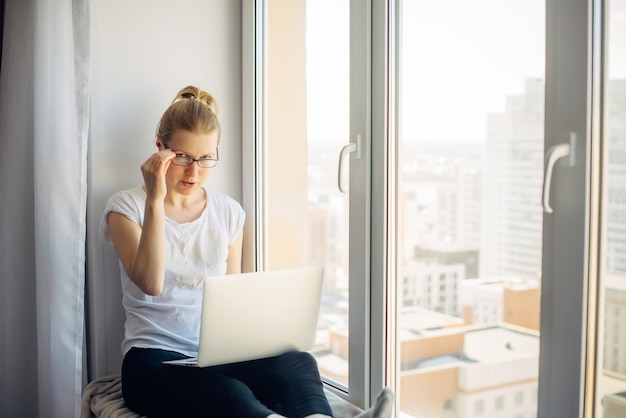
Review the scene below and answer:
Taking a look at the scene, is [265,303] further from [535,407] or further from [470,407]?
[535,407]

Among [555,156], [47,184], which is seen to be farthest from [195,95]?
[555,156]

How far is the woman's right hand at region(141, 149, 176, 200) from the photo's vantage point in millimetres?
1563

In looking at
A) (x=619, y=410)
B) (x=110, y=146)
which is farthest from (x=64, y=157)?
(x=619, y=410)

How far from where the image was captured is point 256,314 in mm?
1381

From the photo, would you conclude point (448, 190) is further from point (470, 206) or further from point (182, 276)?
point (182, 276)

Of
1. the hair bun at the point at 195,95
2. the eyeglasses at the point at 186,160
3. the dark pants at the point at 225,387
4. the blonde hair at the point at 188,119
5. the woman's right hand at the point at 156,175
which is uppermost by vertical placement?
the hair bun at the point at 195,95

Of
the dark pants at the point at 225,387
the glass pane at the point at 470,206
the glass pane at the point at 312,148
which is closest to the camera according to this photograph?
the glass pane at the point at 470,206

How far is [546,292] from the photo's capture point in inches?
43.4

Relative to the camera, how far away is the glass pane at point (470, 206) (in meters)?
1.15

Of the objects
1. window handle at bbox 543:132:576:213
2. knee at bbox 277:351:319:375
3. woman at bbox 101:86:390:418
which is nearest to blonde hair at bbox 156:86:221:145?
woman at bbox 101:86:390:418

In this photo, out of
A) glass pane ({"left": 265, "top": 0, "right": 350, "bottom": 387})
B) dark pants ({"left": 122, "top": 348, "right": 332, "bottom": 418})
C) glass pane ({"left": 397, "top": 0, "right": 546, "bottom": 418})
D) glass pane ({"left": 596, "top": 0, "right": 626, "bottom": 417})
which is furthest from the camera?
glass pane ({"left": 265, "top": 0, "right": 350, "bottom": 387})

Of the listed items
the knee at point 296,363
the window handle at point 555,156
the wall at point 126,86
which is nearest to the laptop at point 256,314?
the knee at point 296,363

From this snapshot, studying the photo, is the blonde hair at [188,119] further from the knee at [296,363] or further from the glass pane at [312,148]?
the knee at [296,363]

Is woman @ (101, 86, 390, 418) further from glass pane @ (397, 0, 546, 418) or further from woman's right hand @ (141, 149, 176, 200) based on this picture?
glass pane @ (397, 0, 546, 418)
